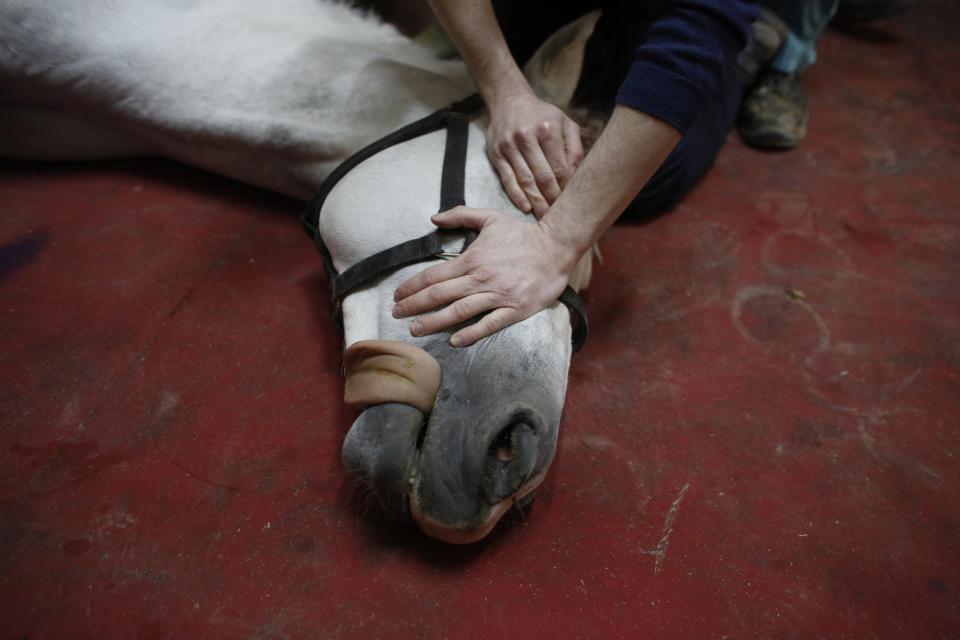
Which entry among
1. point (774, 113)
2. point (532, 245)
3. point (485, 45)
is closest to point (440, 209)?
point (532, 245)

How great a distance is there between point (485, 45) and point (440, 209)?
0.36m

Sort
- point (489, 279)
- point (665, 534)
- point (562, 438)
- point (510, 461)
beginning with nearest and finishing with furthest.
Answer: point (510, 461), point (489, 279), point (665, 534), point (562, 438)

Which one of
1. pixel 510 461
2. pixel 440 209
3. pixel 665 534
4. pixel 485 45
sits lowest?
pixel 665 534

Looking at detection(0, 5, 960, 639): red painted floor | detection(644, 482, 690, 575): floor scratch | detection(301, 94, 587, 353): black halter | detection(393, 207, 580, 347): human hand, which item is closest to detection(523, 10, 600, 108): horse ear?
detection(301, 94, 587, 353): black halter

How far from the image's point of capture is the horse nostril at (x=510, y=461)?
0.70m

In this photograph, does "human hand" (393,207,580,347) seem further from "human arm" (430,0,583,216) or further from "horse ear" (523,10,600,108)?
"horse ear" (523,10,600,108)

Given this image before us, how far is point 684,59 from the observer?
2.90 feet

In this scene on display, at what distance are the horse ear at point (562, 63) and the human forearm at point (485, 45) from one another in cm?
5

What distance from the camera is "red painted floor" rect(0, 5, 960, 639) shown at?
2.74ft

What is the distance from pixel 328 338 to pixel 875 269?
128 centimetres

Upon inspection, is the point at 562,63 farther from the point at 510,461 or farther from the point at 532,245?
the point at 510,461

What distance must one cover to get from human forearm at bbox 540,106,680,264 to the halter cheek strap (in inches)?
11.7

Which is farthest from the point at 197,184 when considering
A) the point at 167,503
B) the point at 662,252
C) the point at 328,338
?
the point at 662,252

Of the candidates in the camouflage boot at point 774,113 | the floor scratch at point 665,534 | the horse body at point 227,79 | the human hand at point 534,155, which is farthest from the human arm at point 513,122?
the camouflage boot at point 774,113
